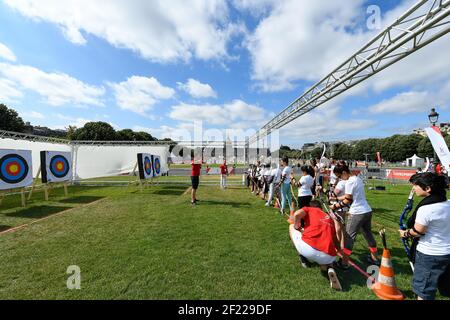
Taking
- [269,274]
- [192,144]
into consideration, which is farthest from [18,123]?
[269,274]

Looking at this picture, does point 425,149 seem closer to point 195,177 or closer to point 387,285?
point 195,177

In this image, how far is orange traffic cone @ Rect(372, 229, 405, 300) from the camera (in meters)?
2.79

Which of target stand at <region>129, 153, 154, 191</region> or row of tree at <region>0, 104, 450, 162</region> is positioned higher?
row of tree at <region>0, 104, 450, 162</region>

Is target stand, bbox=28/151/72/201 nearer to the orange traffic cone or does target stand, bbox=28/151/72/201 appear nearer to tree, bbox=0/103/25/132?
the orange traffic cone

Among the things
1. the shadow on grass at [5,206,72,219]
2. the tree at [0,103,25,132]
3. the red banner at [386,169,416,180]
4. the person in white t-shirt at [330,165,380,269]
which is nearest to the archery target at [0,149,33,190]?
the shadow on grass at [5,206,72,219]

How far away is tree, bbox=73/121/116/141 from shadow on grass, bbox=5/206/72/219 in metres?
43.8

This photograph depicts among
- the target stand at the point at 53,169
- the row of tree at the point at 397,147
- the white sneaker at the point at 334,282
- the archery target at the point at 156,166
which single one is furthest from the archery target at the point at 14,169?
the row of tree at the point at 397,147

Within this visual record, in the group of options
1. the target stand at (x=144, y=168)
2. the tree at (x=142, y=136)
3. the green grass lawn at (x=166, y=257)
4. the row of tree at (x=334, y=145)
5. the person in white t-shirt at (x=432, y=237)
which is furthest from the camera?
the tree at (x=142, y=136)

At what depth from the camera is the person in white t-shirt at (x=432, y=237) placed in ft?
7.47

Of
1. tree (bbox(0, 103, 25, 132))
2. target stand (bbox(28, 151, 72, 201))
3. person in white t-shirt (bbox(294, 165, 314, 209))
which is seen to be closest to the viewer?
person in white t-shirt (bbox(294, 165, 314, 209))

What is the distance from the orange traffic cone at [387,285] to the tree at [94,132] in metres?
52.9

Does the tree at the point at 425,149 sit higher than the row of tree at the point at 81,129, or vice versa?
the row of tree at the point at 81,129

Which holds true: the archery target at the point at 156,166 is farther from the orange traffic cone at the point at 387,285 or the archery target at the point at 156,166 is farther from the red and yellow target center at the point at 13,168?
the orange traffic cone at the point at 387,285

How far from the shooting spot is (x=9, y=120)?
34.8 m
